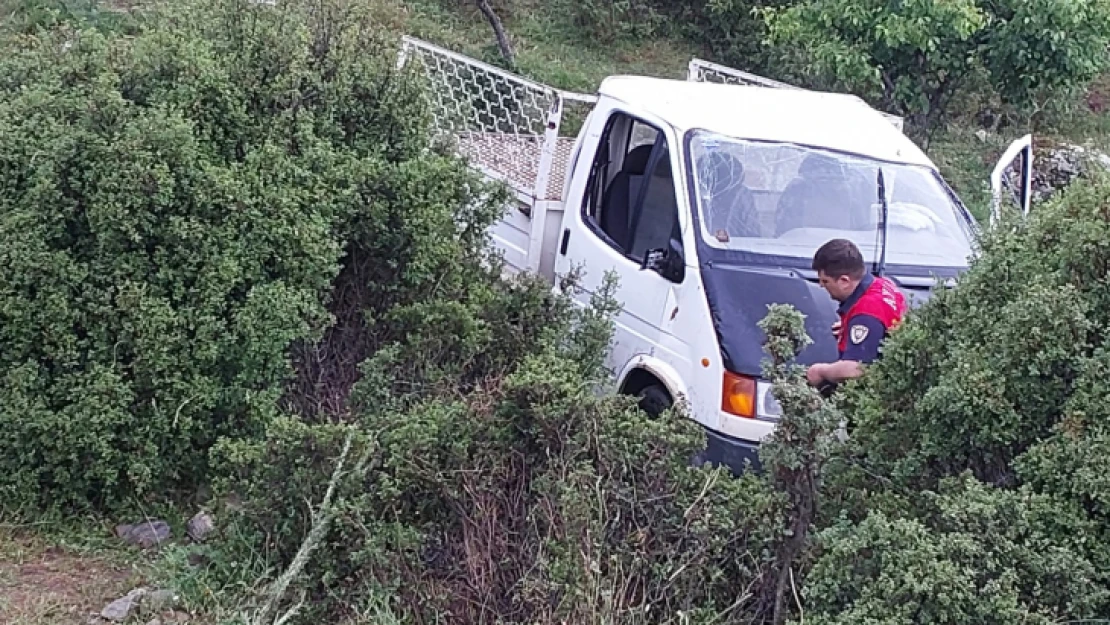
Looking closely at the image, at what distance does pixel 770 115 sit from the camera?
20.6 feet

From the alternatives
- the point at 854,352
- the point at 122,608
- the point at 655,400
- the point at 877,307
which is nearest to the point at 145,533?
the point at 122,608

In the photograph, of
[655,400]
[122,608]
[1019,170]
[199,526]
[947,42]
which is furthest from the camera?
[947,42]

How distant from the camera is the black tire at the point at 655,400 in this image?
18.0ft

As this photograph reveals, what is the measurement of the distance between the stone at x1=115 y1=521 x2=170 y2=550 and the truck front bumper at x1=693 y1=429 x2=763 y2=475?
7.56 ft

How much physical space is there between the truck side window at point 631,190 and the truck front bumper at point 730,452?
1.15m

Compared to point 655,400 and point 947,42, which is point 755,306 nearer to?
point 655,400

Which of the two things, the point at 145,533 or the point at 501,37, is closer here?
the point at 145,533

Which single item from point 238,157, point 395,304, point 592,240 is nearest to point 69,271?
point 238,157

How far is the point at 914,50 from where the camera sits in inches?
416

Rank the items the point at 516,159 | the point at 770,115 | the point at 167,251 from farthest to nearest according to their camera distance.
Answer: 1. the point at 516,159
2. the point at 770,115
3. the point at 167,251

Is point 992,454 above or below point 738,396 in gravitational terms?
above

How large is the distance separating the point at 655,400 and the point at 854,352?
104cm

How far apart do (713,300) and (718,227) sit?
1.61ft

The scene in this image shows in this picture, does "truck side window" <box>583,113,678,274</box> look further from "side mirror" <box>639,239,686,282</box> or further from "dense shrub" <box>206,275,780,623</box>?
"dense shrub" <box>206,275,780,623</box>
